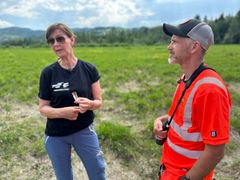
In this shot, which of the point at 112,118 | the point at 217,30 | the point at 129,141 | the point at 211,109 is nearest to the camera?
the point at 211,109

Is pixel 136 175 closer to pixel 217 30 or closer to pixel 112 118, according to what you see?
pixel 112 118

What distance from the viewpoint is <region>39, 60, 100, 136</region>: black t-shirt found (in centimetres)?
369

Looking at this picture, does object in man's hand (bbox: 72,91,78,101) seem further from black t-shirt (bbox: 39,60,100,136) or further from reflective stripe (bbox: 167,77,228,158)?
reflective stripe (bbox: 167,77,228,158)

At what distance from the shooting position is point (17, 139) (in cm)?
643

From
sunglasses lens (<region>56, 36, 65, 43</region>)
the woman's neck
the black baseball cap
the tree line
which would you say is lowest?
the tree line

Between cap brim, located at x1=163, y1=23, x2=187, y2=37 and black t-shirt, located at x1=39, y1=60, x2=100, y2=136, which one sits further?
black t-shirt, located at x1=39, y1=60, x2=100, y2=136

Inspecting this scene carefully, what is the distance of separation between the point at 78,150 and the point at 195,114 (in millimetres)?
1878

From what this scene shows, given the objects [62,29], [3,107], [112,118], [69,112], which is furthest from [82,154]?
[3,107]

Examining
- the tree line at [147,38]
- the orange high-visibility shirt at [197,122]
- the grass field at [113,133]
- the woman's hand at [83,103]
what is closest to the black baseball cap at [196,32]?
the orange high-visibility shirt at [197,122]

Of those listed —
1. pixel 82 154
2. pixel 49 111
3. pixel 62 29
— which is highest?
pixel 62 29

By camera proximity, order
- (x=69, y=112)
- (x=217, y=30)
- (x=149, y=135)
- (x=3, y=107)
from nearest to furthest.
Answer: (x=69, y=112)
(x=149, y=135)
(x=3, y=107)
(x=217, y=30)

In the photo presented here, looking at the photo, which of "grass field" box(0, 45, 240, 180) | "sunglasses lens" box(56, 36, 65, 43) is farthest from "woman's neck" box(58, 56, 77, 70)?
"grass field" box(0, 45, 240, 180)

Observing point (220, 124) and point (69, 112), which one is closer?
point (220, 124)

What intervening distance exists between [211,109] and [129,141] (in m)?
4.18
